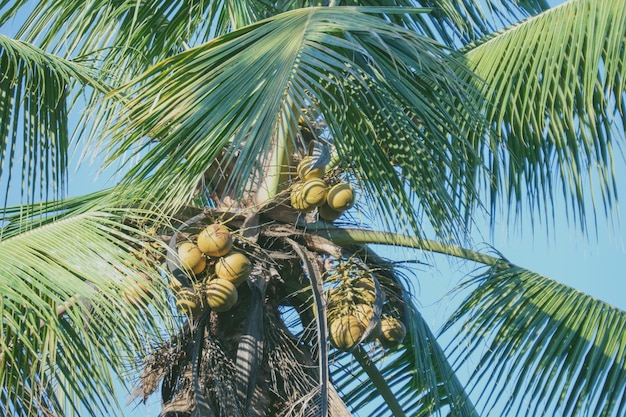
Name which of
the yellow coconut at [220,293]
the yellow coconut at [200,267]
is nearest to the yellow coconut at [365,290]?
the yellow coconut at [220,293]

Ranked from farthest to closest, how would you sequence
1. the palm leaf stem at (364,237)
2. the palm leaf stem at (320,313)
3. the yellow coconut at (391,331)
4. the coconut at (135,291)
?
the palm leaf stem at (364,237)
the yellow coconut at (391,331)
the palm leaf stem at (320,313)
the coconut at (135,291)

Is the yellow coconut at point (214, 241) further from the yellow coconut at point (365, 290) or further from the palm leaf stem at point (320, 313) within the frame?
the yellow coconut at point (365, 290)

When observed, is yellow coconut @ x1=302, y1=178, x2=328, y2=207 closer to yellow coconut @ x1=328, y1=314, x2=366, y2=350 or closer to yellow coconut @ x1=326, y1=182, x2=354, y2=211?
yellow coconut @ x1=326, y1=182, x2=354, y2=211

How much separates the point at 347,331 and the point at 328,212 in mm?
483

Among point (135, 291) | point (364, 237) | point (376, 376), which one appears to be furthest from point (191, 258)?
point (376, 376)

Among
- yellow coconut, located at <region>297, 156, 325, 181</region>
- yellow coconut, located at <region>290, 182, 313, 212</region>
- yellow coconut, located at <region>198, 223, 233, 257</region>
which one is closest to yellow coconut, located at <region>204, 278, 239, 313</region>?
yellow coconut, located at <region>198, 223, 233, 257</region>

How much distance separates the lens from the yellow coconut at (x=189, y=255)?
371cm

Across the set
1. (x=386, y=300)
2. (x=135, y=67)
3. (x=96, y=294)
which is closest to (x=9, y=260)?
(x=96, y=294)

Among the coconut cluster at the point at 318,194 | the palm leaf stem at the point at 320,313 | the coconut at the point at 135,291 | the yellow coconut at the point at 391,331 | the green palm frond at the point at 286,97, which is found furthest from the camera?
the yellow coconut at the point at 391,331

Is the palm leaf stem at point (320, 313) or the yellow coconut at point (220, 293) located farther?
the yellow coconut at point (220, 293)

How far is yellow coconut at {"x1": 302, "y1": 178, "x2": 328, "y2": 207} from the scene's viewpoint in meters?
3.93

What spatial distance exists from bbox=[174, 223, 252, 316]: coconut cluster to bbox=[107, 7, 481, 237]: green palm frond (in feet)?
0.95

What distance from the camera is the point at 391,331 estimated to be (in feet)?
13.2

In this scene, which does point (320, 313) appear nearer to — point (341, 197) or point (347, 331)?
point (347, 331)
